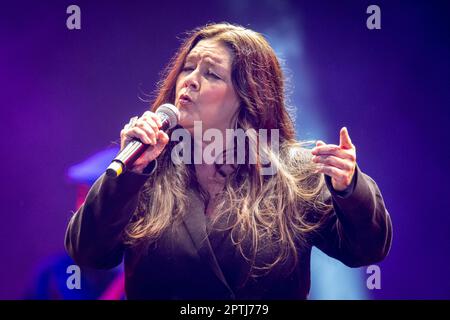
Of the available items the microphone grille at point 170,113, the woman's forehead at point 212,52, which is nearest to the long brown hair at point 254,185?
the woman's forehead at point 212,52

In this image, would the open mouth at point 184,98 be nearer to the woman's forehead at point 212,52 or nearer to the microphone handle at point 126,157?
the woman's forehead at point 212,52

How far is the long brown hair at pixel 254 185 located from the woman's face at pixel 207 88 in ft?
0.09

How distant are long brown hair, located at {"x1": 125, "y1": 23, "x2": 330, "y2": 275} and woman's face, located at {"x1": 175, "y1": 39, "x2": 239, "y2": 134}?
27 millimetres

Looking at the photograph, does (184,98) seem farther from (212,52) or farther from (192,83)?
(212,52)

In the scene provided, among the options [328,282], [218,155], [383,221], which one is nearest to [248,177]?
[218,155]

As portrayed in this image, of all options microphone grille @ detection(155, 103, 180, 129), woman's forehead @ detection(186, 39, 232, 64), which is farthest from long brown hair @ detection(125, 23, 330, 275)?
microphone grille @ detection(155, 103, 180, 129)

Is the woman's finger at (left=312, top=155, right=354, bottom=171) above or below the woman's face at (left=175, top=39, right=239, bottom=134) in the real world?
below

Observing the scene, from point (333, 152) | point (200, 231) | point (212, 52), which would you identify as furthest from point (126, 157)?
point (212, 52)

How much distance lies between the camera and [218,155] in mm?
1590

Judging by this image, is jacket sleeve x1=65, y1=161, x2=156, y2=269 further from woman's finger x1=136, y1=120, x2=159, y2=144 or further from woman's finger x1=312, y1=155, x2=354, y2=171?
woman's finger x1=312, y1=155, x2=354, y2=171

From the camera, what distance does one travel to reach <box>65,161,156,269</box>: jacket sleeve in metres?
1.31

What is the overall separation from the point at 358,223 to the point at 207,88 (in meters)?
0.53

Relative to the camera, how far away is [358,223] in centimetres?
129

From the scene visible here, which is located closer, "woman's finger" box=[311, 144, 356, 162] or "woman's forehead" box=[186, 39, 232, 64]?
"woman's finger" box=[311, 144, 356, 162]
